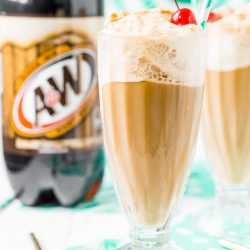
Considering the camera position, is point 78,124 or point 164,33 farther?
point 78,124

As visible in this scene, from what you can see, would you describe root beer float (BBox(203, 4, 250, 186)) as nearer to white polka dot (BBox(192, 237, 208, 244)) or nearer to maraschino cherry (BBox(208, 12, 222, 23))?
maraschino cherry (BBox(208, 12, 222, 23))

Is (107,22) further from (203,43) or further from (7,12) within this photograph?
(7,12)

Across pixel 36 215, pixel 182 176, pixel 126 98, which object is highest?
pixel 126 98

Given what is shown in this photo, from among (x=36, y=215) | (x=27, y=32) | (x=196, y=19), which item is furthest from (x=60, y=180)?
(x=196, y=19)

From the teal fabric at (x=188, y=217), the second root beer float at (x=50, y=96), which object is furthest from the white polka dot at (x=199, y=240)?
the second root beer float at (x=50, y=96)

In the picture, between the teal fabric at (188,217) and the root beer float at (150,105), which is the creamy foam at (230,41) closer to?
the root beer float at (150,105)
